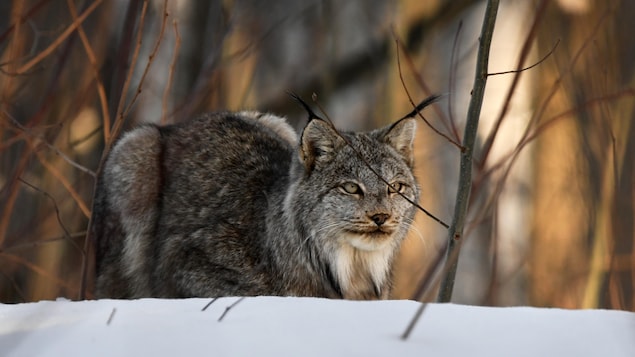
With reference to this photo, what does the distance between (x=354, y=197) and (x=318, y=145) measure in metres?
0.44

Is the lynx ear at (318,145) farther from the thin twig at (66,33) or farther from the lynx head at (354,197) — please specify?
the thin twig at (66,33)

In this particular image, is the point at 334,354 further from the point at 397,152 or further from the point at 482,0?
the point at 482,0

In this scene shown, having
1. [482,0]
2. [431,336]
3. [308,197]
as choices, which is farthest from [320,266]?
[482,0]

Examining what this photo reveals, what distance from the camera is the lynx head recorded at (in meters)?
4.76

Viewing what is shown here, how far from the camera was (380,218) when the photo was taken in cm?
466

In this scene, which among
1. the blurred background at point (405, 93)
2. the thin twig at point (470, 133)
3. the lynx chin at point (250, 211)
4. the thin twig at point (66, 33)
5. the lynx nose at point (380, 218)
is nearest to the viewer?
the thin twig at point (470, 133)

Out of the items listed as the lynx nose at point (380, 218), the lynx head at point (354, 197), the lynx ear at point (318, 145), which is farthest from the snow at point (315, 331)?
the lynx ear at point (318, 145)

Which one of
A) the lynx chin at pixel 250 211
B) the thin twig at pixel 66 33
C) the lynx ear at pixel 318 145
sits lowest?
the lynx chin at pixel 250 211

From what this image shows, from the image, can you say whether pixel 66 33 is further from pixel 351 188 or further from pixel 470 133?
pixel 470 133

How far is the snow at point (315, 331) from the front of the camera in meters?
2.38

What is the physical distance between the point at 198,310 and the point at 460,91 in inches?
326

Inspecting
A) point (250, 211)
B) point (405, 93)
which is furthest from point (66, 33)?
point (405, 93)

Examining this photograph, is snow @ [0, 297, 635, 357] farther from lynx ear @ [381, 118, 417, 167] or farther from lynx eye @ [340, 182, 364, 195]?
lynx ear @ [381, 118, 417, 167]

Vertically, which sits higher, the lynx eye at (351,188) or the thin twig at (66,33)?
the thin twig at (66,33)
